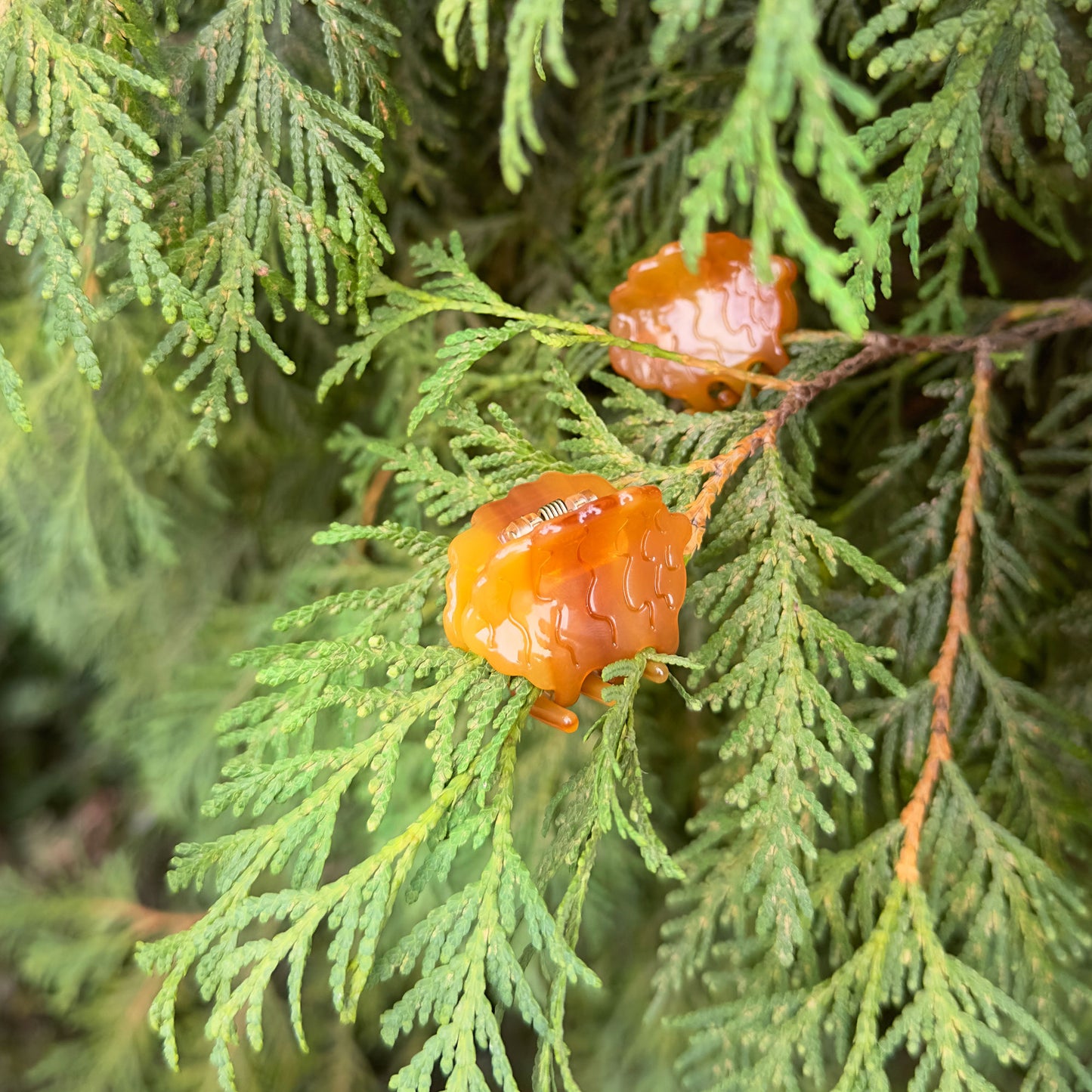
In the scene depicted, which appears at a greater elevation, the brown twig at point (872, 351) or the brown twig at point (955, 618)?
the brown twig at point (872, 351)

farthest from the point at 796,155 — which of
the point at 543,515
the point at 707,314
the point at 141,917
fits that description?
the point at 141,917

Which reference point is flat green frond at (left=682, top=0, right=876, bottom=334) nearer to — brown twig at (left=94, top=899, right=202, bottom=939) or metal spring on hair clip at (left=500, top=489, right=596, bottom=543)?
metal spring on hair clip at (left=500, top=489, right=596, bottom=543)

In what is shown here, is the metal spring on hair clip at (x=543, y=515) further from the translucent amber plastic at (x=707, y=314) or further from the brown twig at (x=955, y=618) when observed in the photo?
the brown twig at (x=955, y=618)

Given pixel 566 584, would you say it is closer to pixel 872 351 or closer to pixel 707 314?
pixel 707 314

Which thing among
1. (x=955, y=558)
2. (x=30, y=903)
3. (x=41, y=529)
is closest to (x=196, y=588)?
(x=41, y=529)

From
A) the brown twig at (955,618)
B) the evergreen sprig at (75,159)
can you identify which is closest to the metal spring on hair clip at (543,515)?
the evergreen sprig at (75,159)

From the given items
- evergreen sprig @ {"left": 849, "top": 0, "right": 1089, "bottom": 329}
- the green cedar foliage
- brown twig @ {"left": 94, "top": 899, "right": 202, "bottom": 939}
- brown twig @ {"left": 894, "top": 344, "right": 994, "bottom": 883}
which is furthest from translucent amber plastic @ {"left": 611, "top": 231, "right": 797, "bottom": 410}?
brown twig @ {"left": 94, "top": 899, "right": 202, "bottom": 939}
